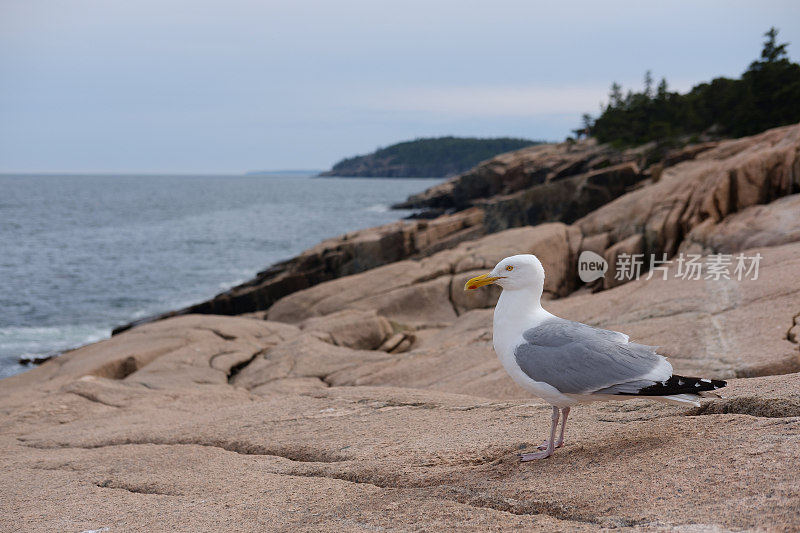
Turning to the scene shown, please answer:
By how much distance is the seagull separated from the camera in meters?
3.57

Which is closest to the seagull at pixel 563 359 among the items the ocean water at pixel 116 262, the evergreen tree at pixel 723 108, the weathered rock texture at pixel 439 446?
the weathered rock texture at pixel 439 446

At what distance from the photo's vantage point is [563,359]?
3.85 meters

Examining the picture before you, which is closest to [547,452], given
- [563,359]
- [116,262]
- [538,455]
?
[538,455]

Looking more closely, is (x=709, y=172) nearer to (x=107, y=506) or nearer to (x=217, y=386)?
(x=217, y=386)

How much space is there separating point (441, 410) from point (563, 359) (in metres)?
2.33

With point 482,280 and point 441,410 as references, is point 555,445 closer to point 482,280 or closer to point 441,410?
point 482,280

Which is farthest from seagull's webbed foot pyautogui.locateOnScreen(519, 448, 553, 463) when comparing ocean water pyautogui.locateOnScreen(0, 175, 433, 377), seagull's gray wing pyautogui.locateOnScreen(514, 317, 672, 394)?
ocean water pyautogui.locateOnScreen(0, 175, 433, 377)

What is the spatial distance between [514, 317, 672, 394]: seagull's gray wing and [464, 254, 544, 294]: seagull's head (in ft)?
1.01

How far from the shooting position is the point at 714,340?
697cm

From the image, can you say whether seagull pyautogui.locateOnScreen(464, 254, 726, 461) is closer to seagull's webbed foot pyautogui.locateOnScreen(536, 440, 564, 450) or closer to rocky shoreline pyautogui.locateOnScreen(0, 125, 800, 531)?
seagull's webbed foot pyautogui.locateOnScreen(536, 440, 564, 450)

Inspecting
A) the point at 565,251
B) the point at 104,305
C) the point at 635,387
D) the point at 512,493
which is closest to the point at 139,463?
→ the point at 512,493

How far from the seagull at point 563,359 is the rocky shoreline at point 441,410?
0.39 m

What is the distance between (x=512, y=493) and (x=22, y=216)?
8645cm

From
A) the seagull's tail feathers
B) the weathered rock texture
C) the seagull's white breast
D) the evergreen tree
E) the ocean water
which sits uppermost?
the evergreen tree
